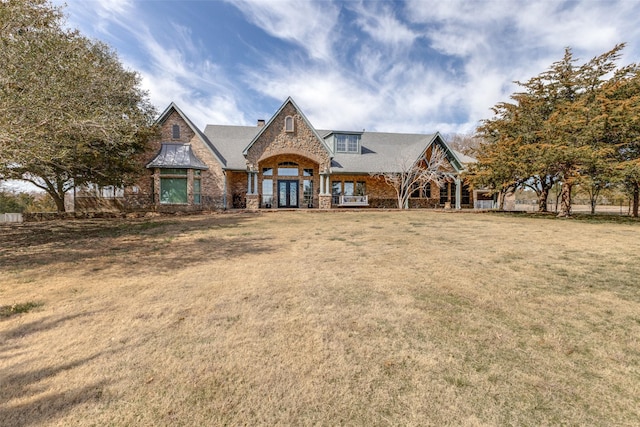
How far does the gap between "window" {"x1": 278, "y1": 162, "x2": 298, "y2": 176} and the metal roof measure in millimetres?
5577

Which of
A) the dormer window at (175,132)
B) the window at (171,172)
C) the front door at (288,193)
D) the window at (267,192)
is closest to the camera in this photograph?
the window at (171,172)

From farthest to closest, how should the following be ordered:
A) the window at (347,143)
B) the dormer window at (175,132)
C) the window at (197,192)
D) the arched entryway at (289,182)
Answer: the window at (347,143)
the arched entryway at (289,182)
the dormer window at (175,132)
the window at (197,192)

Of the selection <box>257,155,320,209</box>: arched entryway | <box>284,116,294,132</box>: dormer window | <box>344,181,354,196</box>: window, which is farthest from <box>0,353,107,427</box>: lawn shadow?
<box>344,181,354,196</box>: window

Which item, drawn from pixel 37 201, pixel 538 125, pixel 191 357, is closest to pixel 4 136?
pixel 191 357

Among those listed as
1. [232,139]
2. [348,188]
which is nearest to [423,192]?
[348,188]

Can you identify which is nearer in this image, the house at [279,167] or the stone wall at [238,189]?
the house at [279,167]

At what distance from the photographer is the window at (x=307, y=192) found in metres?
24.4

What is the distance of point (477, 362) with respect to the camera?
325cm

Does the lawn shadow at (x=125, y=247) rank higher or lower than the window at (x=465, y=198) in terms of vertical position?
lower

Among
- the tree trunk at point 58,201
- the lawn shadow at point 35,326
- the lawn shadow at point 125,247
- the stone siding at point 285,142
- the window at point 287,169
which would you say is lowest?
the lawn shadow at point 35,326

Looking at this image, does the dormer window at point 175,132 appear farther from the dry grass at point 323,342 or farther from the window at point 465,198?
the window at point 465,198

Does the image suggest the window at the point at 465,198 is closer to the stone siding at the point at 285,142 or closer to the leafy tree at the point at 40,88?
the stone siding at the point at 285,142

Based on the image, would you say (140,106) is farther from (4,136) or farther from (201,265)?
(201,265)

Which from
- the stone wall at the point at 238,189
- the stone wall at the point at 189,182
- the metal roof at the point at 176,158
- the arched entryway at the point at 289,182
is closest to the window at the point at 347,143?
the arched entryway at the point at 289,182
